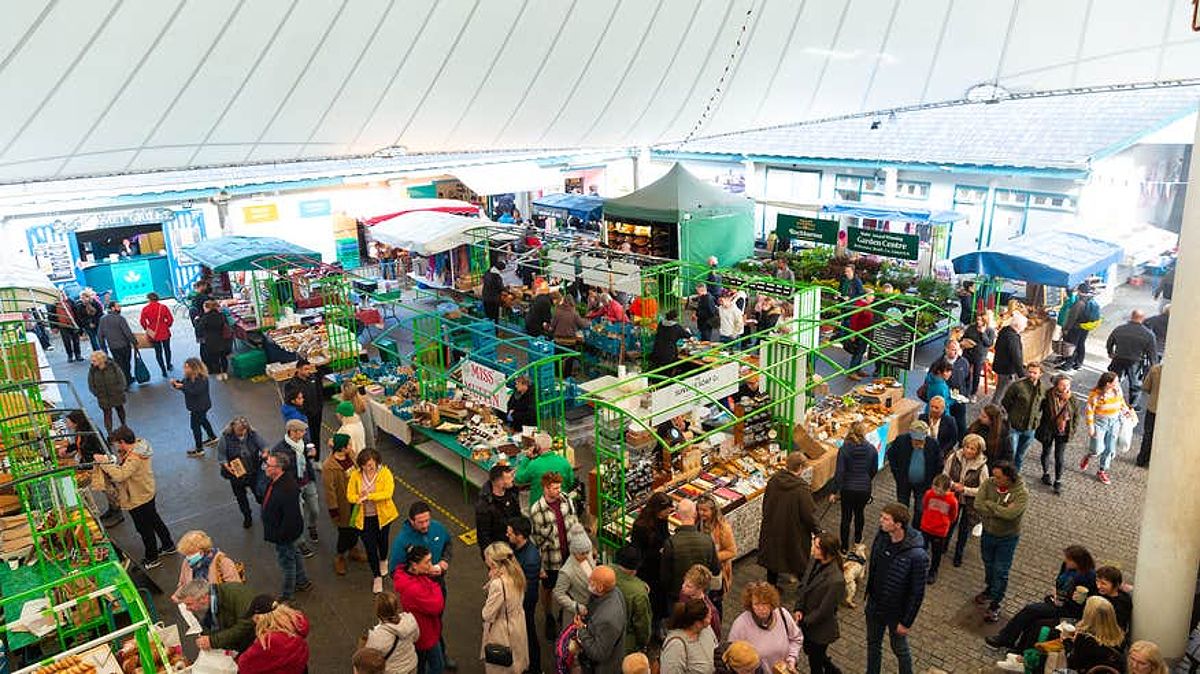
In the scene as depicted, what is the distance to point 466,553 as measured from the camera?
302 inches

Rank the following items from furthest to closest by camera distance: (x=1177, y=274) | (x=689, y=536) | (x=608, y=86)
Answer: (x=608, y=86), (x=689, y=536), (x=1177, y=274)

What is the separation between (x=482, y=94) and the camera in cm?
1331

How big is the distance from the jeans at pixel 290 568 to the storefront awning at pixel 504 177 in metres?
17.3

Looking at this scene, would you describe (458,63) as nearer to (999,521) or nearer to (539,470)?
(539,470)

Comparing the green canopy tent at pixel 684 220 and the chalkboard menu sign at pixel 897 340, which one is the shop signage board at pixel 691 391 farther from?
the green canopy tent at pixel 684 220

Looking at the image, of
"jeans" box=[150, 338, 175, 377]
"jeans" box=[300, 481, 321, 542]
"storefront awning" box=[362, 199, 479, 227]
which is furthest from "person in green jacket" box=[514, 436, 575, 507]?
"storefront awning" box=[362, 199, 479, 227]

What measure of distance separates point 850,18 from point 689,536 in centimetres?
913

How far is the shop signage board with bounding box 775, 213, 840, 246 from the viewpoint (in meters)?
18.1

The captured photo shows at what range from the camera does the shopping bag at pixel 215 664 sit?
15.3ft

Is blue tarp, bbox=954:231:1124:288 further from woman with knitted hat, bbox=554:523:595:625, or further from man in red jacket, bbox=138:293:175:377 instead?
man in red jacket, bbox=138:293:175:377

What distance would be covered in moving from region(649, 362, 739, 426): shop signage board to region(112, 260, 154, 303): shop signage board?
1651 centimetres

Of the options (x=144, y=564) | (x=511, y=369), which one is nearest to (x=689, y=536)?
(x=511, y=369)

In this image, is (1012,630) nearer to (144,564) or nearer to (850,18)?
(144,564)

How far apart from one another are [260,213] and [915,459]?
18536mm
